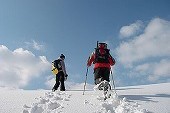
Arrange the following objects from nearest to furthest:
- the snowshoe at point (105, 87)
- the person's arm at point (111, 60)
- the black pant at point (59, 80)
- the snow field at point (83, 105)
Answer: the snow field at point (83, 105) < the snowshoe at point (105, 87) < the person's arm at point (111, 60) < the black pant at point (59, 80)

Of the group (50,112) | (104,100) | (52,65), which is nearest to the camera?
(50,112)

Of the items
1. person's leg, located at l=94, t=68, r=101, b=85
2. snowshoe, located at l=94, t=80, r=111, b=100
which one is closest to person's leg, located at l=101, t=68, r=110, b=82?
person's leg, located at l=94, t=68, r=101, b=85

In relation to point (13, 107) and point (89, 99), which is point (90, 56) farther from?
point (13, 107)

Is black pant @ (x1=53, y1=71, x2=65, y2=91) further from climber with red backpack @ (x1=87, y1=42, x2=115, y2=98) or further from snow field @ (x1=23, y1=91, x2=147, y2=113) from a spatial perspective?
snow field @ (x1=23, y1=91, x2=147, y2=113)

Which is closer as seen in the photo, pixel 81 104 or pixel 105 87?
pixel 81 104

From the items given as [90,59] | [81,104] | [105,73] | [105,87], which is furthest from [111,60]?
[81,104]

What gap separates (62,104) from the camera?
10.2 metres

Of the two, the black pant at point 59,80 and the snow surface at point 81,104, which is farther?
the black pant at point 59,80

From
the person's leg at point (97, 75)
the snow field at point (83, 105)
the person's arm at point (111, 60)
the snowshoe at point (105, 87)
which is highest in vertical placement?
the person's arm at point (111, 60)

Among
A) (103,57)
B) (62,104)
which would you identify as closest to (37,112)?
(62,104)

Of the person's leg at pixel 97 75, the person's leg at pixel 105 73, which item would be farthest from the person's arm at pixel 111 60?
the person's leg at pixel 97 75

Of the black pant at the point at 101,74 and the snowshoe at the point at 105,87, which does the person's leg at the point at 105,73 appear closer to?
the black pant at the point at 101,74

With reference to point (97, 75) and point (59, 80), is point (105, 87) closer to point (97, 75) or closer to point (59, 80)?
point (97, 75)

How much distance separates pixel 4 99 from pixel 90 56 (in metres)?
3.48
